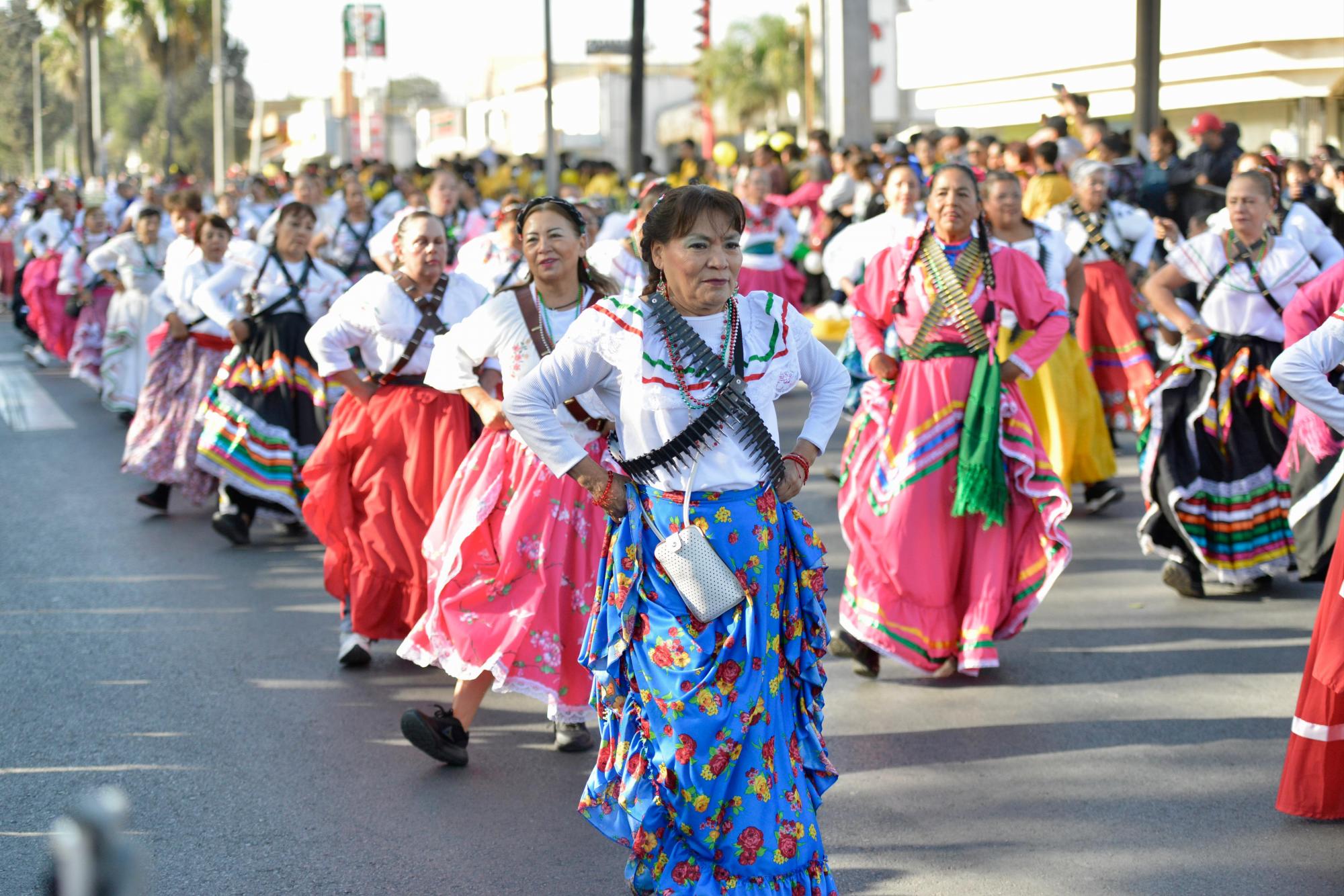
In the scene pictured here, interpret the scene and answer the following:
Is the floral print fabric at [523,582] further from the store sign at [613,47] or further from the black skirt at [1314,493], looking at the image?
the store sign at [613,47]

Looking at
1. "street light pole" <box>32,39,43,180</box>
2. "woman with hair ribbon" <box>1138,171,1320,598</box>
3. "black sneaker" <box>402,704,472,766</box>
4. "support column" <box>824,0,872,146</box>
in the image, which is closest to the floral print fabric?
"black sneaker" <box>402,704,472,766</box>

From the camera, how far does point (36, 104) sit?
45438 mm

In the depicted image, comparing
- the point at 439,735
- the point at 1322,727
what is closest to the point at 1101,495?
the point at 1322,727

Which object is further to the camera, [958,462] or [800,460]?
[958,462]

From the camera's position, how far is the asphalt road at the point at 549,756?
15.8 feet

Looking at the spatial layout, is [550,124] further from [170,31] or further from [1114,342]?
[170,31]

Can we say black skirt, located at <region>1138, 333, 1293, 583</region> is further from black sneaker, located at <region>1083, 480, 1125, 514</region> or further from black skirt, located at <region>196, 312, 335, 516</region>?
black skirt, located at <region>196, 312, 335, 516</region>

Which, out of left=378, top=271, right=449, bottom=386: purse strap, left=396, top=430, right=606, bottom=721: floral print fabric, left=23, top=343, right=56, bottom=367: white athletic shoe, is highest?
left=378, top=271, right=449, bottom=386: purse strap

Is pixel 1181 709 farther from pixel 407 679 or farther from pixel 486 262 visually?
pixel 486 262

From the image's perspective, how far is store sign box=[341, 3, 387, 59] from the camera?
6391 cm

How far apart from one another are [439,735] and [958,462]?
88.6 inches

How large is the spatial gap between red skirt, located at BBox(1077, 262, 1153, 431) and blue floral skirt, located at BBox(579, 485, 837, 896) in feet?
23.2

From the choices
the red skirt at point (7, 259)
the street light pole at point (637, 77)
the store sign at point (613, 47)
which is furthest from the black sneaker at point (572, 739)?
the red skirt at point (7, 259)

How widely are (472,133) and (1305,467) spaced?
8636 cm
